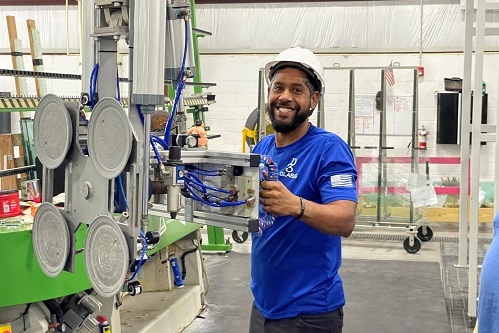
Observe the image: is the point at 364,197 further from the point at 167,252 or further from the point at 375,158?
the point at 167,252

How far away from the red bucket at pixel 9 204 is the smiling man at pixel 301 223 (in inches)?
54.3

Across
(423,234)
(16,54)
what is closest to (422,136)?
(423,234)

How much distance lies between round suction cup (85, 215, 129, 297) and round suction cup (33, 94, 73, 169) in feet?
0.87

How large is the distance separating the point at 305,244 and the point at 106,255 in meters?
0.72

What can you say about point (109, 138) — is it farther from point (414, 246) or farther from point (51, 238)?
point (414, 246)

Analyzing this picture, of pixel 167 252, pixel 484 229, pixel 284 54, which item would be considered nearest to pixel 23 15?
pixel 167 252

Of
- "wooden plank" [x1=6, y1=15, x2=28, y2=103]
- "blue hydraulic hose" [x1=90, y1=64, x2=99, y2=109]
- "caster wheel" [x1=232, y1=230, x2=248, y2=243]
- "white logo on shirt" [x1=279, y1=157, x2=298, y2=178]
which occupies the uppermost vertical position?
"wooden plank" [x1=6, y1=15, x2=28, y2=103]

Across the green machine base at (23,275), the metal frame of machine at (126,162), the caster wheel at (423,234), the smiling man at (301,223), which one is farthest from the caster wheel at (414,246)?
the metal frame of machine at (126,162)

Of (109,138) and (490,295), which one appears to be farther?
(109,138)

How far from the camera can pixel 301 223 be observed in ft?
7.45

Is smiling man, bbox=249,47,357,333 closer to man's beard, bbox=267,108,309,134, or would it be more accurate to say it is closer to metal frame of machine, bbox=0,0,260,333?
man's beard, bbox=267,108,309,134

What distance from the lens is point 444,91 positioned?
8.56 metres

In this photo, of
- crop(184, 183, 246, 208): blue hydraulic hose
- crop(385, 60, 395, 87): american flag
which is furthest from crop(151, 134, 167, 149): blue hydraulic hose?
crop(385, 60, 395, 87): american flag

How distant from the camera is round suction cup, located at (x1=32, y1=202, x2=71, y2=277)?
201cm
